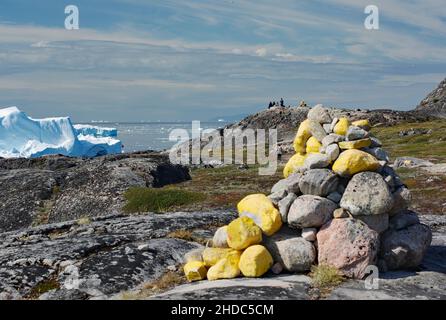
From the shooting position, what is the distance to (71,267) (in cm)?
A: 1661

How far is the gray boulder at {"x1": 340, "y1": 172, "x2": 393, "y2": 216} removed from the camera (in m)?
15.7

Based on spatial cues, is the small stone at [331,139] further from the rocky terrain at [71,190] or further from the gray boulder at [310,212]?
the rocky terrain at [71,190]

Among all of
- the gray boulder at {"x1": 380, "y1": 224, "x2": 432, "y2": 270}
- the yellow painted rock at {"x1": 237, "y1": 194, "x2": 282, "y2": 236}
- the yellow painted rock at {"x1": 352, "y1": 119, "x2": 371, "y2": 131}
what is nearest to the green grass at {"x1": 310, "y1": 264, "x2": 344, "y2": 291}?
the yellow painted rock at {"x1": 237, "y1": 194, "x2": 282, "y2": 236}

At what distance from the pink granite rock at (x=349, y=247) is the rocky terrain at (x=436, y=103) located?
14701 centimetres

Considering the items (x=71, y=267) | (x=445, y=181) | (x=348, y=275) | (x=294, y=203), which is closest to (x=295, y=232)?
(x=294, y=203)

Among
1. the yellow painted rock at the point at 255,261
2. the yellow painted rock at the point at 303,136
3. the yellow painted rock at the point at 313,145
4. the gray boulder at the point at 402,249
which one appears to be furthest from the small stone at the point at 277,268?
the yellow painted rock at the point at 303,136

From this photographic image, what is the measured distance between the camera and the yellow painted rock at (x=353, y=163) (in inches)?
640

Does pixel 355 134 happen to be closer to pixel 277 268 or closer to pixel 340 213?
pixel 340 213

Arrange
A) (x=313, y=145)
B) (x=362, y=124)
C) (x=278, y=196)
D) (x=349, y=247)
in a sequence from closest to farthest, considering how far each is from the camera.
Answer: (x=349, y=247) → (x=278, y=196) → (x=362, y=124) → (x=313, y=145)

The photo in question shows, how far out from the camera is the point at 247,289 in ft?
45.5

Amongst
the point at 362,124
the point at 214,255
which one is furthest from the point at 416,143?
the point at 214,255

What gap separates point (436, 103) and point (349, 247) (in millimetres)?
159144
